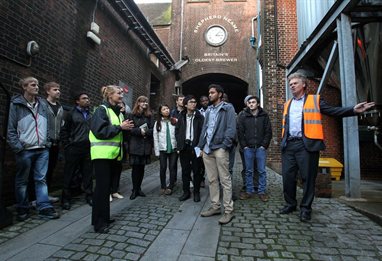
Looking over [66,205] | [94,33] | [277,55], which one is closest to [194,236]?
[66,205]

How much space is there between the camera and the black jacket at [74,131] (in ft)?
13.5

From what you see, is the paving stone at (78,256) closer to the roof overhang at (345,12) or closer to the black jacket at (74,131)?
the black jacket at (74,131)

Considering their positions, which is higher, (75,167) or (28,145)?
(28,145)

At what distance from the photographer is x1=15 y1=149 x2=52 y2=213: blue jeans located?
3.37 m

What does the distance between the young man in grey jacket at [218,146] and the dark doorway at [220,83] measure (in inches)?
461

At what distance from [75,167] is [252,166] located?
9.98 ft

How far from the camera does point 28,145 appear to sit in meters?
3.36

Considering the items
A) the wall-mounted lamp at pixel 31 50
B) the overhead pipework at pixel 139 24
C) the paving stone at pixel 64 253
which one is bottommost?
the paving stone at pixel 64 253

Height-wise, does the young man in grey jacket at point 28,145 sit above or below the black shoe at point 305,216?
above

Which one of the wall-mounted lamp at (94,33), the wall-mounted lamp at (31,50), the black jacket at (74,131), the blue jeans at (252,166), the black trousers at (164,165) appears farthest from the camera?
the wall-mounted lamp at (94,33)

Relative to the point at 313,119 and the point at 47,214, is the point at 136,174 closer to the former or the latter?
the point at 47,214

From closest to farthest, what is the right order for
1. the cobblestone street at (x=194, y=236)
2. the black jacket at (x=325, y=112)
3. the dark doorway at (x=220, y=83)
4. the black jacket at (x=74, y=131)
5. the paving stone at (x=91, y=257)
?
the paving stone at (x=91, y=257), the cobblestone street at (x=194, y=236), the black jacket at (x=325, y=112), the black jacket at (x=74, y=131), the dark doorway at (x=220, y=83)

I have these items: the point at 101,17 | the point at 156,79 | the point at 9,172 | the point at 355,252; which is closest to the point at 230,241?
the point at 355,252

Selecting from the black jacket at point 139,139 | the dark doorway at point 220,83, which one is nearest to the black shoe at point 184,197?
the black jacket at point 139,139
